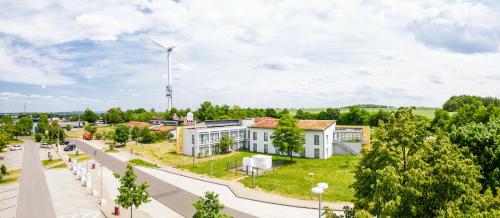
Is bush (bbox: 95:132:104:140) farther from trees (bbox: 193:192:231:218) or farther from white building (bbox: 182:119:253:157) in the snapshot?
trees (bbox: 193:192:231:218)

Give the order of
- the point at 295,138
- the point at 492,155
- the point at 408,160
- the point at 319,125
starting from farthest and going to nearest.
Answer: the point at 319,125
the point at 295,138
the point at 492,155
the point at 408,160

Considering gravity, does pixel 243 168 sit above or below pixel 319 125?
below

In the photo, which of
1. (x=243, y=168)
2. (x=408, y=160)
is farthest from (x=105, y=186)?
(x=408, y=160)

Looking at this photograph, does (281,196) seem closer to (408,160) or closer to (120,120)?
(408,160)

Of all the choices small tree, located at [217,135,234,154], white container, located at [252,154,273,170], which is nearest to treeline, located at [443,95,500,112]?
small tree, located at [217,135,234,154]

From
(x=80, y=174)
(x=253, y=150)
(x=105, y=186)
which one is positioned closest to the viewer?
(x=105, y=186)

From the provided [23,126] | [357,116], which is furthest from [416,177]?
[23,126]

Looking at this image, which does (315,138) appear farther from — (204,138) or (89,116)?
(89,116)
